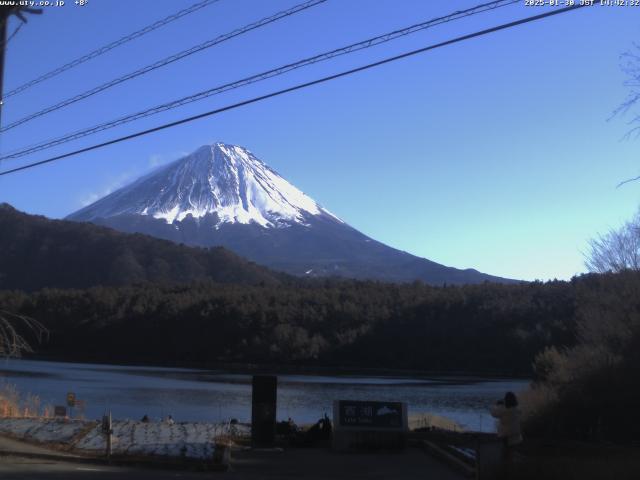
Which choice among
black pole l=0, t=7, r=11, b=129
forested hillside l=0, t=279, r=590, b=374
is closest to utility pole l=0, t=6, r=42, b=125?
black pole l=0, t=7, r=11, b=129

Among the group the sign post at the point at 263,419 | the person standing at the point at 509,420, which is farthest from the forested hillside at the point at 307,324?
the person standing at the point at 509,420

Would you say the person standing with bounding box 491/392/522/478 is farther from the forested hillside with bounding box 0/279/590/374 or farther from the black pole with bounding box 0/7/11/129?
the forested hillside with bounding box 0/279/590/374

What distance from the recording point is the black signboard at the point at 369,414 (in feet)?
57.4

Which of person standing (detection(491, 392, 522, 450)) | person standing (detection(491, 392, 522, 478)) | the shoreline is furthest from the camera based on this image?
the shoreline

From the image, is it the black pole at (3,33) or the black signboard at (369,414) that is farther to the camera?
the black signboard at (369,414)

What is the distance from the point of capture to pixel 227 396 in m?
43.8

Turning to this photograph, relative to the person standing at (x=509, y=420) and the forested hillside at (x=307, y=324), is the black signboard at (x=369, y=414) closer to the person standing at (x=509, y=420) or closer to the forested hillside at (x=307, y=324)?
the person standing at (x=509, y=420)

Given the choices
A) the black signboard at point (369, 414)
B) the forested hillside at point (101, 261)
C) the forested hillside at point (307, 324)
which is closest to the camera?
the black signboard at point (369, 414)

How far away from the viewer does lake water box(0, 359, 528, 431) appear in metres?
34.9

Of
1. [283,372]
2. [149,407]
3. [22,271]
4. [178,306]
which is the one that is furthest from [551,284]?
[22,271]

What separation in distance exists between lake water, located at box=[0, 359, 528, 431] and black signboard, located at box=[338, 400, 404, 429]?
1358 cm

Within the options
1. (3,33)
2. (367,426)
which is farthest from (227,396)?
(3,33)

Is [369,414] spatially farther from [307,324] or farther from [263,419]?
[307,324]

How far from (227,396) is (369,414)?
88.9ft
